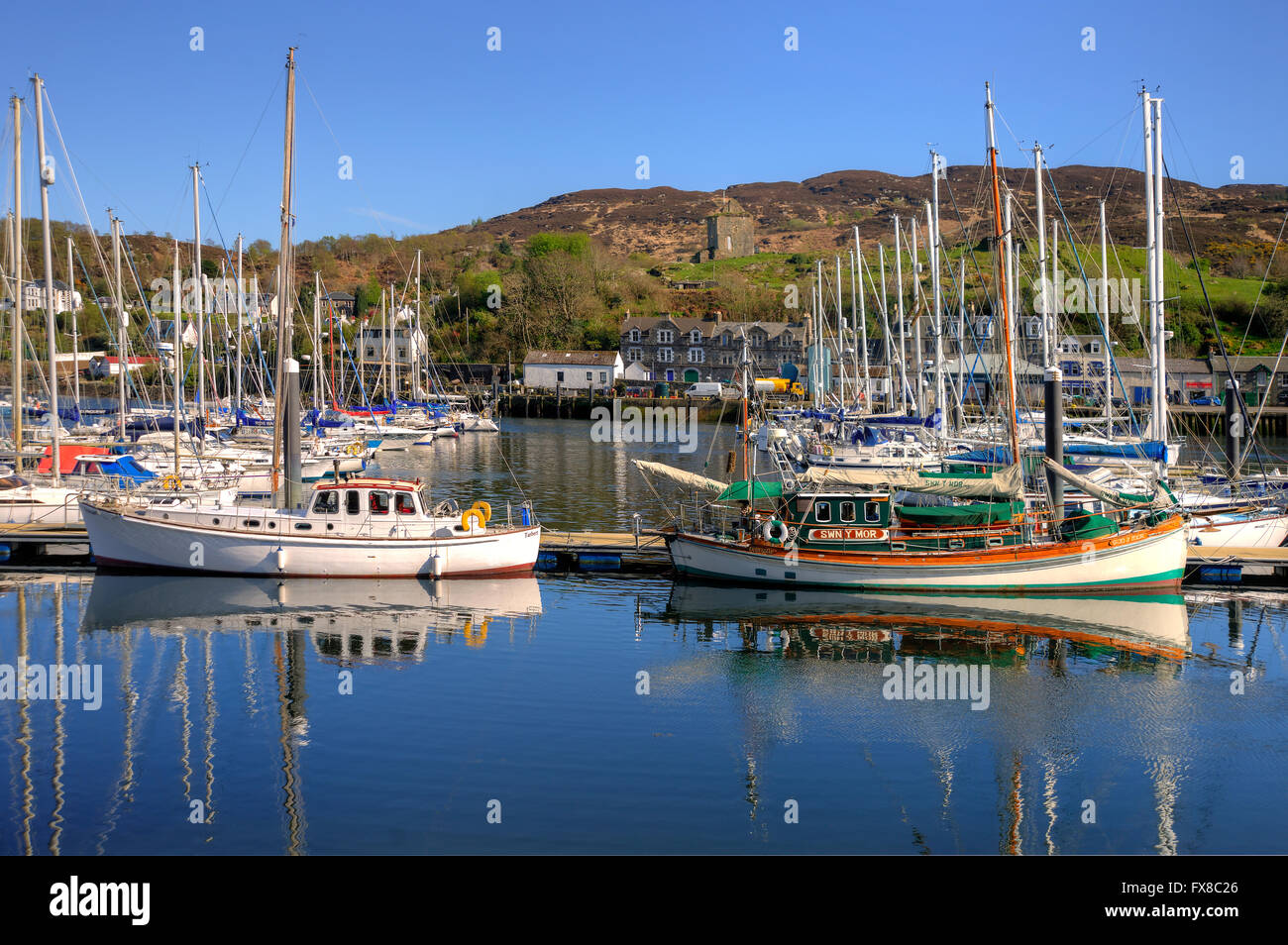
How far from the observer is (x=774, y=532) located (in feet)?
96.9

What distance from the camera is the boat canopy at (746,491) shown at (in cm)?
3056

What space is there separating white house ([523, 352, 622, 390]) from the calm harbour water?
94875 mm

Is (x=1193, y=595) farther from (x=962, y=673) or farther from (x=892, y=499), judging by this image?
(x=962, y=673)

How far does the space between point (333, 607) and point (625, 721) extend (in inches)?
416

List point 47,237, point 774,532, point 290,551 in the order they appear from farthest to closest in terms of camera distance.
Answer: point 47,237 → point 774,532 → point 290,551

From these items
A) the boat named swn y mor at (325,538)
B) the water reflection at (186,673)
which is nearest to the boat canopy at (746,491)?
the boat named swn y mor at (325,538)

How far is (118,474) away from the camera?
37031 mm

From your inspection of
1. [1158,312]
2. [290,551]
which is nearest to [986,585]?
[1158,312]

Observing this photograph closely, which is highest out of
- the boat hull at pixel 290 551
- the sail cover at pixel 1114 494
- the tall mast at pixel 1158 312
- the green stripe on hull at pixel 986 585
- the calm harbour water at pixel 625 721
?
the tall mast at pixel 1158 312

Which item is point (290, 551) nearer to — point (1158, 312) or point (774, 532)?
point (774, 532)

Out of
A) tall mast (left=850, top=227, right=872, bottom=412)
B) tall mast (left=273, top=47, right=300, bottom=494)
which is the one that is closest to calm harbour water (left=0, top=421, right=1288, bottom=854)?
tall mast (left=273, top=47, right=300, bottom=494)

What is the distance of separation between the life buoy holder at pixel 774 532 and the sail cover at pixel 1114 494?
7.45 meters

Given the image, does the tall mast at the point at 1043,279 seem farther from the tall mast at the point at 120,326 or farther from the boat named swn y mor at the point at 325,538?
the tall mast at the point at 120,326

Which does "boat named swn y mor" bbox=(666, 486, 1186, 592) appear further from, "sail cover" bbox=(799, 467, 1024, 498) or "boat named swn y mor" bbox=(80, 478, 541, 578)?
"boat named swn y mor" bbox=(80, 478, 541, 578)
